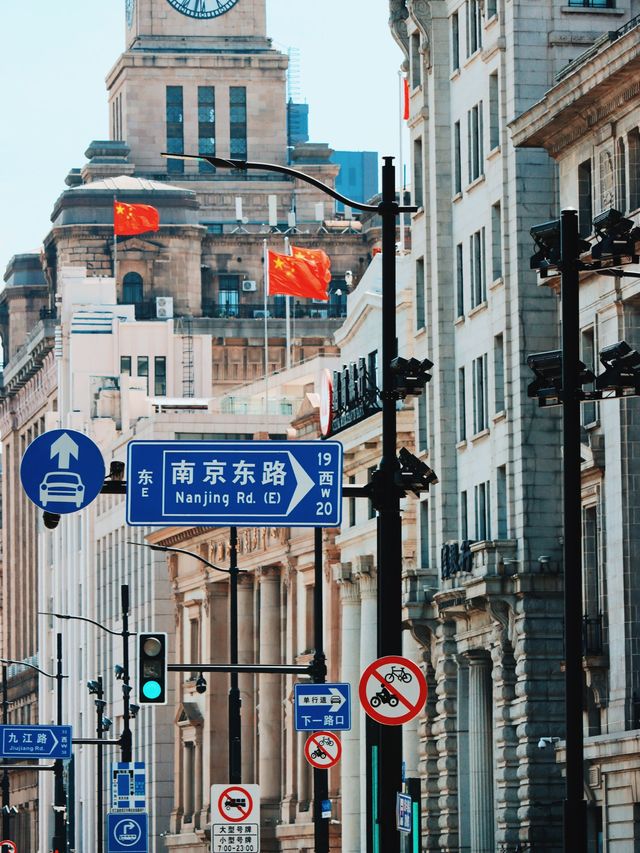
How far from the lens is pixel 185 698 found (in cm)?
12100

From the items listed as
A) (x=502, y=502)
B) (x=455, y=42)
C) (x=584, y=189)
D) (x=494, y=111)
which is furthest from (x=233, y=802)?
(x=455, y=42)

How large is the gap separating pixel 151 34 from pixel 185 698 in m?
82.8

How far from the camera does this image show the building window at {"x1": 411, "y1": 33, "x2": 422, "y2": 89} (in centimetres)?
7850

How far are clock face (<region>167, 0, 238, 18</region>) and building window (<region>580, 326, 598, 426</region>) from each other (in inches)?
5220

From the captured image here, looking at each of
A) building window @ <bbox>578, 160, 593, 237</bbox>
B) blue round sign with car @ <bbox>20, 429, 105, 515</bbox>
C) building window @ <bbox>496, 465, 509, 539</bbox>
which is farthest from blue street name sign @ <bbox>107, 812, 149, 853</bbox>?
blue round sign with car @ <bbox>20, 429, 105, 515</bbox>

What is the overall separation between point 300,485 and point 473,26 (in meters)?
38.6

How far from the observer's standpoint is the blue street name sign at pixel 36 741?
73.3 metres

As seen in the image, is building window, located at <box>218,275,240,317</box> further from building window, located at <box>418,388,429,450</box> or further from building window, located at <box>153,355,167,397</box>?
building window, located at <box>418,388,429,450</box>

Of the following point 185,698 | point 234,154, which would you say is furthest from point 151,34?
point 185,698

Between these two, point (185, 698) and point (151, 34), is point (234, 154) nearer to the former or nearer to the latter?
point (151, 34)

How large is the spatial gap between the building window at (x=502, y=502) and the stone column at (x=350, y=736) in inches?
737

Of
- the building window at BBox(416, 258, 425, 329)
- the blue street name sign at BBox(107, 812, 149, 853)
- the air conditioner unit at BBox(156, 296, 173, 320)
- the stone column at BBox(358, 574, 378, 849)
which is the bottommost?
the blue street name sign at BBox(107, 812, 149, 853)

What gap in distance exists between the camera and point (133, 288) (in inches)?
6865

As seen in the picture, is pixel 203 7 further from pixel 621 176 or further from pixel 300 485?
pixel 300 485
